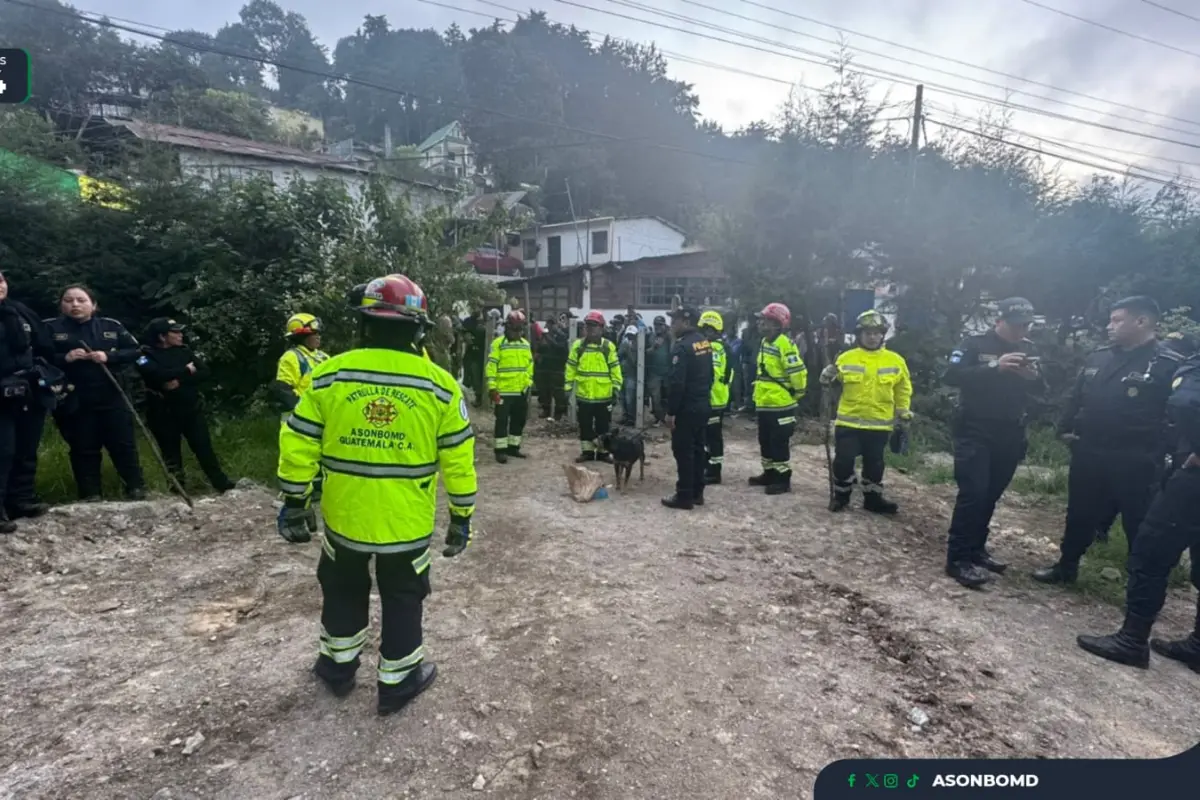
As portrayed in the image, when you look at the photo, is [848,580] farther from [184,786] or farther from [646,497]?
[184,786]

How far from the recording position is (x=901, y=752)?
104 inches

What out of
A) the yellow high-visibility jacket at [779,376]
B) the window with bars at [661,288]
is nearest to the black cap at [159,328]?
the yellow high-visibility jacket at [779,376]

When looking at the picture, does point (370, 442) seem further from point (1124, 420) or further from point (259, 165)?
point (259, 165)

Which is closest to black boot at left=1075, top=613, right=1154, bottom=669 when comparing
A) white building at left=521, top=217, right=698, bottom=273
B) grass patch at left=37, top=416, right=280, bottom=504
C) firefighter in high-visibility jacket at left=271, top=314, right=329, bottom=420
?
firefighter in high-visibility jacket at left=271, top=314, right=329, bottom=420

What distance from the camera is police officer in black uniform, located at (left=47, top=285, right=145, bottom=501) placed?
5.07 meters

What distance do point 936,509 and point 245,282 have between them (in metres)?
8.53

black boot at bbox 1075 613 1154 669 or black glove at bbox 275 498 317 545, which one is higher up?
black glove at bbox 275 498 317 545

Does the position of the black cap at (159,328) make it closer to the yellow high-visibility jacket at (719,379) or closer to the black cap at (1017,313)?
the yellow high-visibility jacket at (719,379)

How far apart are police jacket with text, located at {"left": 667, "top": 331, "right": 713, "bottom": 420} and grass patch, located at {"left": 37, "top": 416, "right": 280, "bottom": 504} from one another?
411 cm

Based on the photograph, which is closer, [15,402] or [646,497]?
[15,402]

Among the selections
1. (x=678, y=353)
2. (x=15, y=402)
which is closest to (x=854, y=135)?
(x=678, y=353)

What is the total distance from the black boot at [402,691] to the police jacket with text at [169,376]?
13.6ft

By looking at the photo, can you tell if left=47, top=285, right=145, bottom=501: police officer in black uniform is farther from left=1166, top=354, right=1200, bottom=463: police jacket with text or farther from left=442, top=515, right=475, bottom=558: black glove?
left=1166, top=354, right=1200, bottom=463: police jacket with text

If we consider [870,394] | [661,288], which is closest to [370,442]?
[870,394]
